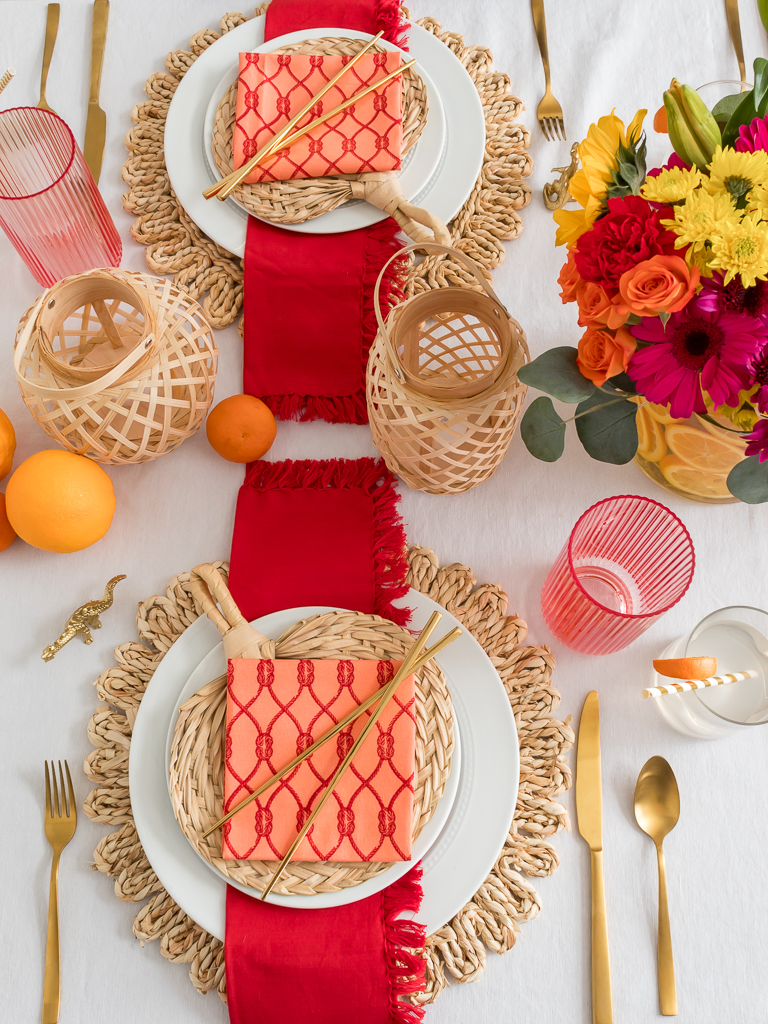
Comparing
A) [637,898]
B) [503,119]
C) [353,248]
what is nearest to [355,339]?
[353,248]

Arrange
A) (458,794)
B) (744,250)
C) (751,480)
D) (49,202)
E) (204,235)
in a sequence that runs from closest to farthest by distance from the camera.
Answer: (744,250)
(751,480)
(458,794)
(49,202)
(204,235)

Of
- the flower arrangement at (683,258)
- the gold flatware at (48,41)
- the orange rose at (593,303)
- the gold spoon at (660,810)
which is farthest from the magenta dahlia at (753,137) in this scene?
the gold flatware at (48,41)

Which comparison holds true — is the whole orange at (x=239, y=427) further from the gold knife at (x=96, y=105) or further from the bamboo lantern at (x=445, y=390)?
the gold knife at (x=96, y=105)

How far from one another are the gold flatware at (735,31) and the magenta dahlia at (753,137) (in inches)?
21.9

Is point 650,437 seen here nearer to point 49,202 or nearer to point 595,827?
point 595,827

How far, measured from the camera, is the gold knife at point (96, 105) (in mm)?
912

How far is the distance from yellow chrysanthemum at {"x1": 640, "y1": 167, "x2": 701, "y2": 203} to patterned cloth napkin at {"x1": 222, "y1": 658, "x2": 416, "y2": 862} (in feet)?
1.37

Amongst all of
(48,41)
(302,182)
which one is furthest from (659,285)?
(48,41)

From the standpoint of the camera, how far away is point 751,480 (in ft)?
1.84

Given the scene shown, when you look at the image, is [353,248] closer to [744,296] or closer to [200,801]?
[744,296]

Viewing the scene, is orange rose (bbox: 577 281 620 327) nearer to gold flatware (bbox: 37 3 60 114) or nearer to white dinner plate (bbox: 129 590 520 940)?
white dinner plate (bbox: 129 590 520 940)

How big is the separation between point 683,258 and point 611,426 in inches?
7.1

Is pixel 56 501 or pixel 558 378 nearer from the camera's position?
pixel 558 378

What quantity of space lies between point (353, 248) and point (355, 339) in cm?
10
